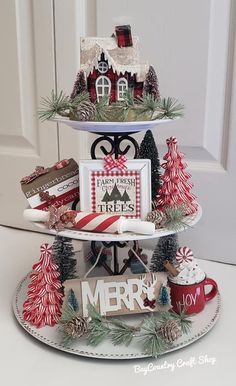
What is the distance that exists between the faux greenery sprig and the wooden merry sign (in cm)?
2

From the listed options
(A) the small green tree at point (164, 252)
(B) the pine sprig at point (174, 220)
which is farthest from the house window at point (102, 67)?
(A) the small green tree at point (164, 252)

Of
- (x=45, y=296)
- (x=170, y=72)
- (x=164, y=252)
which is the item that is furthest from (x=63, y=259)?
(x=170, y=72)

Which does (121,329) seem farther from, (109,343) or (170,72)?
(170,72)

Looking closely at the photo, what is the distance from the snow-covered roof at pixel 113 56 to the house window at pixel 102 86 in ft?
0.06

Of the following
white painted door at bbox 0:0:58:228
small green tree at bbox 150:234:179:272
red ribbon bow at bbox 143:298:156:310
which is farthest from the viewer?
white painted door at bbox 0:0:58:228

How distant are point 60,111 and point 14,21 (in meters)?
0.47

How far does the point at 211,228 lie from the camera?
102 centimetres

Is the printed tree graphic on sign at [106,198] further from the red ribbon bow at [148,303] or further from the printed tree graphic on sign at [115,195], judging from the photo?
the red ribbon bow at [148,303]

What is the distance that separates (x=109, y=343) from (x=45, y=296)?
0.14 m

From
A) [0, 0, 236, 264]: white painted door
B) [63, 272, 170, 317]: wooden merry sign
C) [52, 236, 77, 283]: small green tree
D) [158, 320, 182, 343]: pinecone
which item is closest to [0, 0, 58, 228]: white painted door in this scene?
[0, 0, 236, 264]: white painted door

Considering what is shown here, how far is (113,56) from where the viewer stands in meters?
0.71

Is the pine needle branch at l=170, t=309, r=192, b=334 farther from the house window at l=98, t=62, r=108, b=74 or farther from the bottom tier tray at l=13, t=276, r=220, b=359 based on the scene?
the house window at l=98, t=62, r=108, b=74

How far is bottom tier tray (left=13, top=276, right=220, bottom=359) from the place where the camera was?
686 mm

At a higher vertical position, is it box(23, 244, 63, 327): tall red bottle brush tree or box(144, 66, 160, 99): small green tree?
→ box(144, 66, 160, 99): small green tree
